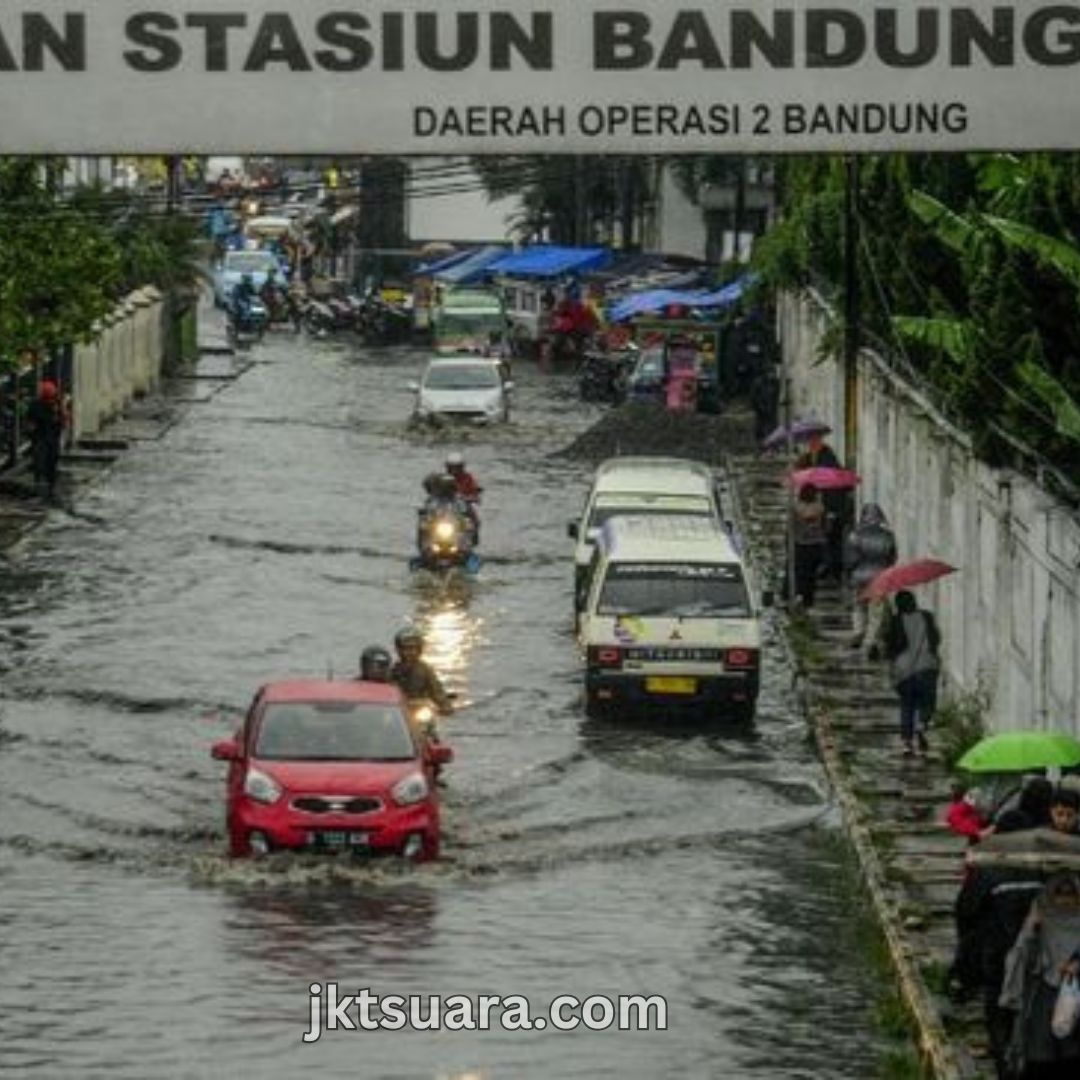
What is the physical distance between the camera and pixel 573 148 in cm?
1623

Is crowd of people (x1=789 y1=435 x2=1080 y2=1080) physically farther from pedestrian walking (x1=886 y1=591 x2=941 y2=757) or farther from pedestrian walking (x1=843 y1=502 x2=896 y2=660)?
pedestrian walking (x1=843 y1=502 x2=896 y2=660)

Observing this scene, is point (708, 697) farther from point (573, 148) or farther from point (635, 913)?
point (573, 148)

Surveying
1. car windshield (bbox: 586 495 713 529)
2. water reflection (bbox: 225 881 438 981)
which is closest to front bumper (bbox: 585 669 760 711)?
water reflection (bbox: 225 881 438 981)

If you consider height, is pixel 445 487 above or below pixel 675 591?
below

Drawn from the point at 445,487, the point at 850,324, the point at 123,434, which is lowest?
the point at 123,434

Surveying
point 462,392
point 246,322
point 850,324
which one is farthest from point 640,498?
point 246,322

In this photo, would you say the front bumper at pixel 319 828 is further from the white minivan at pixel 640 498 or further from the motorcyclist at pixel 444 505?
the motorcyclist at pixel 444 505

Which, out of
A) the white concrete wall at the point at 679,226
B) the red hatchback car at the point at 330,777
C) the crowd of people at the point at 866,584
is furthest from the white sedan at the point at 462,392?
the red hatchback car at the point at 330,777

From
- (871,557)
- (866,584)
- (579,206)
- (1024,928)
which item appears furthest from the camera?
(579,206)

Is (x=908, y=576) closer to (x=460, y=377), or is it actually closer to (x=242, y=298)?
(x=460, y=377)

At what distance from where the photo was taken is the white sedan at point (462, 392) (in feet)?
229

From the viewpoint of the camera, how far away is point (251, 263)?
103 meters

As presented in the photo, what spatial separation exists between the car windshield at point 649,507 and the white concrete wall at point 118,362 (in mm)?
15127

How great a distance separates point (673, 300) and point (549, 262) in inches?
659
